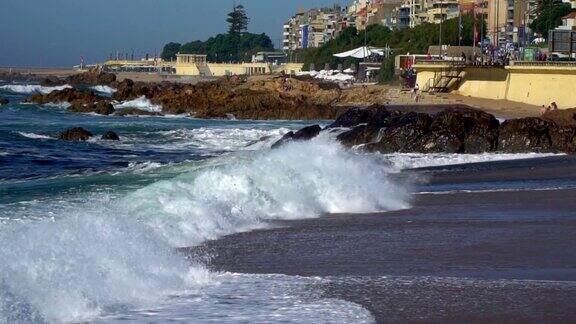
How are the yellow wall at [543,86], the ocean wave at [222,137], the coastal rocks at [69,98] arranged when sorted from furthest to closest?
the coastal rocks at [69,98], the yellow wall at [543,86], the ocean wave at [222,137]

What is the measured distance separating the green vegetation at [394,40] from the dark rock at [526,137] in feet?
153

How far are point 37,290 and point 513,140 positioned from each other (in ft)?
64.8

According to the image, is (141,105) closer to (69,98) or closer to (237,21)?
(69,98)

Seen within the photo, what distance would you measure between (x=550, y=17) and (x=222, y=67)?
7497 centimetres

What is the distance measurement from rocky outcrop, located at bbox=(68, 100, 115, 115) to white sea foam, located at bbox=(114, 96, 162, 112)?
77.1 inches

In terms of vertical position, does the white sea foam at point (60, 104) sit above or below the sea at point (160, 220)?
below

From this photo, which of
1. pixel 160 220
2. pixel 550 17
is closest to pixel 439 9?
pixel 550 17

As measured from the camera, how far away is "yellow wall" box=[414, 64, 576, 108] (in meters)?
39.4

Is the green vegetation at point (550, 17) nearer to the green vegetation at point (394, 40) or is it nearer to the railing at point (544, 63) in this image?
the green vegetation at point (394, 40)

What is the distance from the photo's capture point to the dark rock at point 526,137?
25.0 meters

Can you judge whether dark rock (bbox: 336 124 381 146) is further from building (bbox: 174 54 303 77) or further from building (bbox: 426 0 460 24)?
building (bbox: 174 54 303 77)

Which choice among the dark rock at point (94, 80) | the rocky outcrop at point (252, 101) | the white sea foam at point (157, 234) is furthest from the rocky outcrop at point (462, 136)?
the dark rock at point (94, 80)

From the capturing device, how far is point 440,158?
2370 centimetres

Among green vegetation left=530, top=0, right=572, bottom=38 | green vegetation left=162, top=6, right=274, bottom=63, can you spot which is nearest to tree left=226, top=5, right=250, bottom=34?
green vegetation left=162, top=6, right=274, bottom=63
